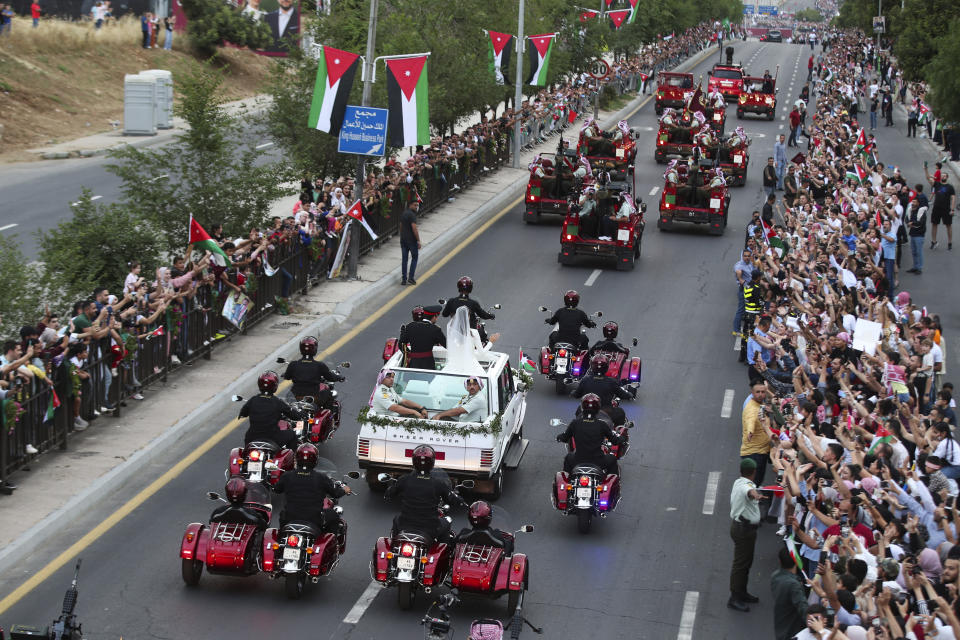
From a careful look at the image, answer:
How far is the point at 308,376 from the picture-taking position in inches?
644

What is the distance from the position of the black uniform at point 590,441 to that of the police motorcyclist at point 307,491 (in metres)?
3.14

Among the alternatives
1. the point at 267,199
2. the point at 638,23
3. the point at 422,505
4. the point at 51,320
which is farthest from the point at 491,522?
the point at 638,23

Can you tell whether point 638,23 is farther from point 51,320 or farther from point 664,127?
point 51,320

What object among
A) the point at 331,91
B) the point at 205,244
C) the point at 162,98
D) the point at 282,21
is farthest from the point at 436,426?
the point at 282,21

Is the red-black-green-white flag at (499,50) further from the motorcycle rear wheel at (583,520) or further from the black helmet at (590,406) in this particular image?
the motorcycle rear wheel at (583,520)

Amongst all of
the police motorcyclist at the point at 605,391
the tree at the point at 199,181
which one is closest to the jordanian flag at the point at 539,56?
the tree at the point at 199,181

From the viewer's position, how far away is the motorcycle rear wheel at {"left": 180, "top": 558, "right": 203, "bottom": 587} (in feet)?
41.0

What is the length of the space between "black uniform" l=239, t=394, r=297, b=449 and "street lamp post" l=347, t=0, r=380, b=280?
37.4 ft

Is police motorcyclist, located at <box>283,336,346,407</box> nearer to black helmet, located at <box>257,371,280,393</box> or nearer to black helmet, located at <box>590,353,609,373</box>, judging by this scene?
black helmet, located at <box>257,371,280,393</box>

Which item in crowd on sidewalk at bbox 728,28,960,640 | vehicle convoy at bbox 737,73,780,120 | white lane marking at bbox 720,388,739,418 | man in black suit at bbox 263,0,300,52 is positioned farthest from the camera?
man in black suit at bbox 263,0,300,52

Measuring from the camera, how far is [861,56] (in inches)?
3273

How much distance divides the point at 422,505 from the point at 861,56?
77.2 meters

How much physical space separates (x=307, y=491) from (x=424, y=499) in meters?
1.12

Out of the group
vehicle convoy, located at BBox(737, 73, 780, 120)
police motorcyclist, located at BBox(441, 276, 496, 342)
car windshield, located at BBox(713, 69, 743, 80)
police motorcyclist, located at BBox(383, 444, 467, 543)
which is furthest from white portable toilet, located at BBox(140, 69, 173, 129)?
police motorcyclist, located at BBox(383, 444, 467, 543)
